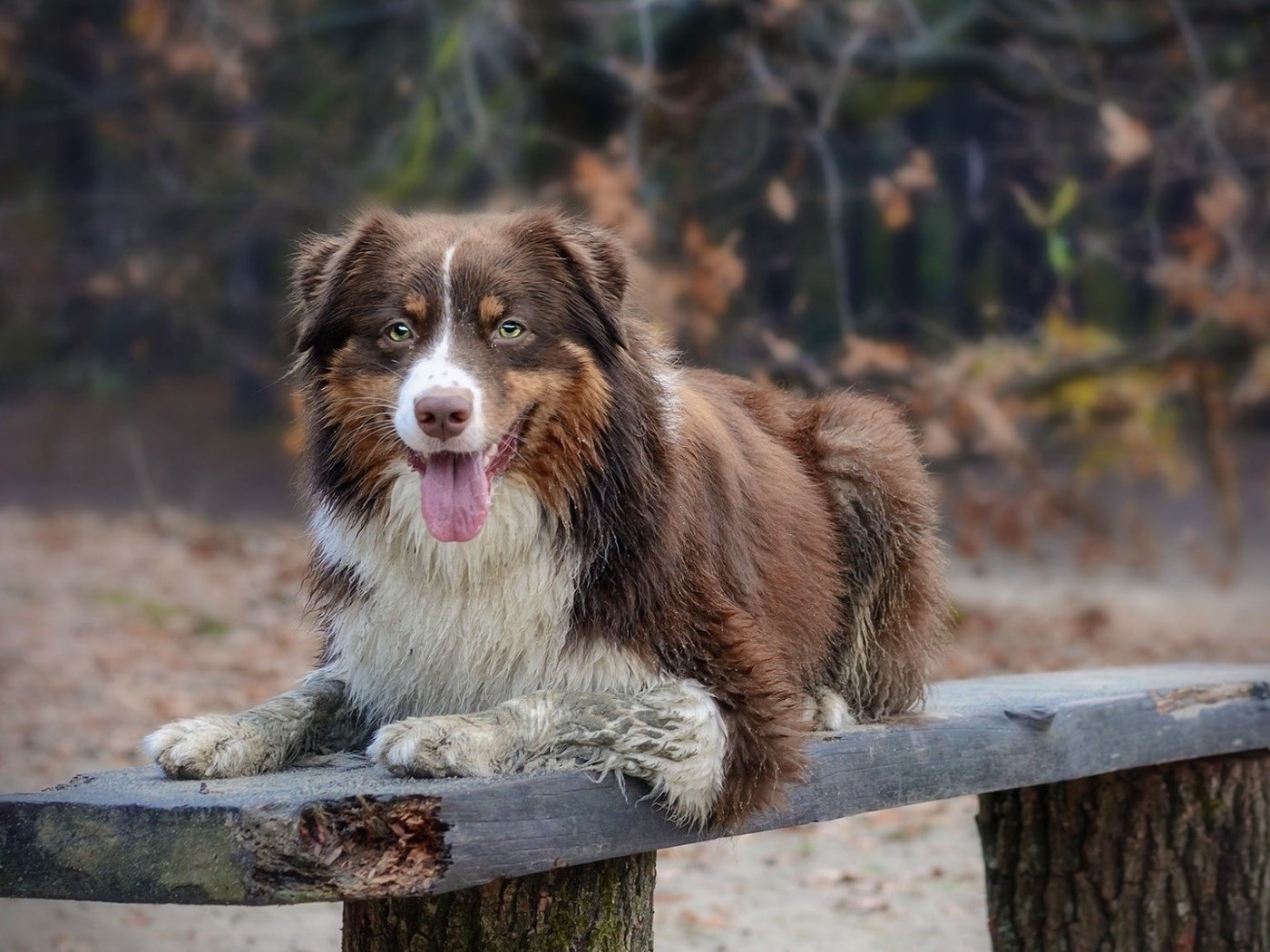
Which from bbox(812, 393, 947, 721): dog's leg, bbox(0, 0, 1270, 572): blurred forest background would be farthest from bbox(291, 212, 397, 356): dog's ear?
bbox(0, 0, 1270, 572): blurred forest background

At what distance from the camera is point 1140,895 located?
4.60m

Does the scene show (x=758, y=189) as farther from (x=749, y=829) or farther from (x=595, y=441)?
(x=749, y=829)

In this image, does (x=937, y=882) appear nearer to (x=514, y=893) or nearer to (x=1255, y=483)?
(x=514, y=893)

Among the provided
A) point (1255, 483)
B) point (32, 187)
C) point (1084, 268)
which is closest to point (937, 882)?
point (1084, 268)

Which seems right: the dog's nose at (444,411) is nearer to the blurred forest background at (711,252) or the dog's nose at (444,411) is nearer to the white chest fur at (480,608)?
the white chest fur at (480,608)

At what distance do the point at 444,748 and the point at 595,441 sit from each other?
75 centimetres

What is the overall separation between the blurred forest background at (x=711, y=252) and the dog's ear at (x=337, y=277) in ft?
16.6

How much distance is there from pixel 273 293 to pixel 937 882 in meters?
6.70

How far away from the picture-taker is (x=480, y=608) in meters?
3.27

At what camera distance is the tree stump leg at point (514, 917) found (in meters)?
3.10

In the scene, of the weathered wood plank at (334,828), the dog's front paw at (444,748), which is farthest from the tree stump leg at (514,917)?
the dog's front paw at (444,748)

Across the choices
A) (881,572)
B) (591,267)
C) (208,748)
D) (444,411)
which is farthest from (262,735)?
(881,572)

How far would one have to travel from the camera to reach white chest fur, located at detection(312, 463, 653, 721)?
3.23 m

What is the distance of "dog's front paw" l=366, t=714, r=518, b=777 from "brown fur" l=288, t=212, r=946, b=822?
0.35 m
